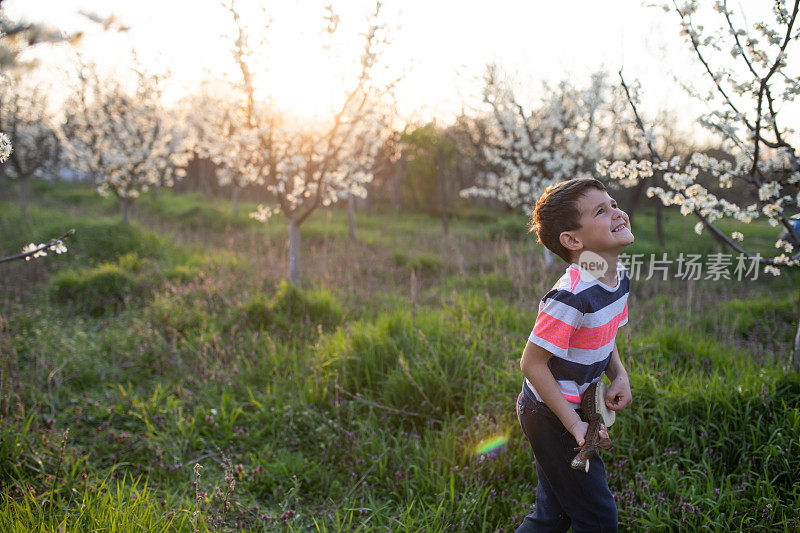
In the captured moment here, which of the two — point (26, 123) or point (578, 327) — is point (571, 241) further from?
point (26, 123)

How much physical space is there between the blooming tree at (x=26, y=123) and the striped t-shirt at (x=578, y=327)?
17867 mm

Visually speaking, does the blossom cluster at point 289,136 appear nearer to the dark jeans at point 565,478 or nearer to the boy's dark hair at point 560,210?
the boy's dark hair at point 560,210

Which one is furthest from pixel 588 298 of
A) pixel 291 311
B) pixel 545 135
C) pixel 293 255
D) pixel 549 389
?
pixel 545 135

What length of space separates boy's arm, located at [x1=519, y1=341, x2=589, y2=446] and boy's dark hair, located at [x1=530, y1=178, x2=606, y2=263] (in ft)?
1.39

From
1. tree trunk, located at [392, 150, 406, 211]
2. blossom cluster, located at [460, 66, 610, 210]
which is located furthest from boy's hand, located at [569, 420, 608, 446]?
tree trunk, located at [392, 150, 406, 211]

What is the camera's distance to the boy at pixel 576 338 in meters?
1.79

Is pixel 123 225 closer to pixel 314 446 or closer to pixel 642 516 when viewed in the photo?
pixel 314 446

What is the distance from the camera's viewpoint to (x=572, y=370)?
1.89 metres

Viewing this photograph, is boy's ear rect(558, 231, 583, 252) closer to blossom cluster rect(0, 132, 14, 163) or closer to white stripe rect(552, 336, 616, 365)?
white stripe rect(552, 336, 616, 365)

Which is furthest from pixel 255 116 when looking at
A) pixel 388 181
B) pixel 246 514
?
pixel 388 181

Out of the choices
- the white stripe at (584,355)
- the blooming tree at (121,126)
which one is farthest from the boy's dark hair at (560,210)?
the blooming tree at (121,126)

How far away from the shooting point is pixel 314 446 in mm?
3475

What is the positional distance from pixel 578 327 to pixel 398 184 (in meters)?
24.7

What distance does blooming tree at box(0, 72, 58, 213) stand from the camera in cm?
1628
